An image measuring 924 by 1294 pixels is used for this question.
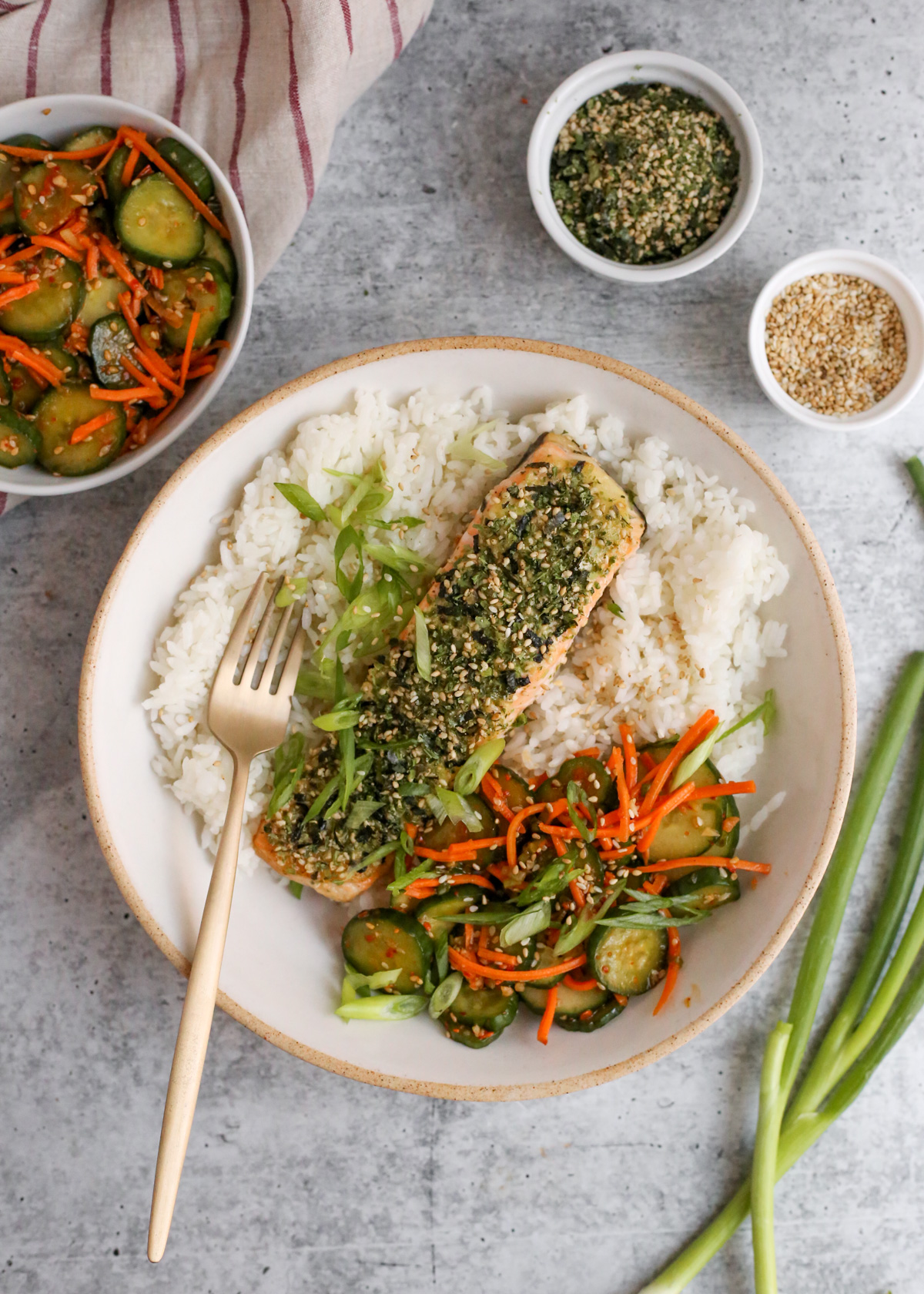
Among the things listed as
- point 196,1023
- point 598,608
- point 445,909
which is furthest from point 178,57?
point 196,1023

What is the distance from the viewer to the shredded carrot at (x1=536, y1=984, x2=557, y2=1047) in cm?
232

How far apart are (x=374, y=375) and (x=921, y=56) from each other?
199 cm

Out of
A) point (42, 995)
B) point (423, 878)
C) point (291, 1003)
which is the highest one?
point (423, 878)

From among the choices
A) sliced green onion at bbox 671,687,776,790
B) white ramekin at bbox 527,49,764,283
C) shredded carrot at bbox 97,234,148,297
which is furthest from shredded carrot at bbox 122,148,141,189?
sliced green onion at bbox 671,687,776,790

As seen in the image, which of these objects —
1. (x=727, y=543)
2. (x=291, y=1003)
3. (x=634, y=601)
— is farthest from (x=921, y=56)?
(x=291, y=1003)

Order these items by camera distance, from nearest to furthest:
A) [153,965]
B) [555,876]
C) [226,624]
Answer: [555,876] → [226,624] → [153,965]

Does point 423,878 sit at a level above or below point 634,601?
below

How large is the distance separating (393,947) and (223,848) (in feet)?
1.66

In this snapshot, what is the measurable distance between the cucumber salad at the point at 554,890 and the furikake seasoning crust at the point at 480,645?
10 centimetres

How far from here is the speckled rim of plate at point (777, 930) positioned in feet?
7.30

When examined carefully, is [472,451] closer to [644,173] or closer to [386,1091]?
[644,173]

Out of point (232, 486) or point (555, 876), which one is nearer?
point (555, 876)

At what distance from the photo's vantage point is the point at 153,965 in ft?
8.96

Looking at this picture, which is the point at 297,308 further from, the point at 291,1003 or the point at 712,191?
the point at 291,1003
